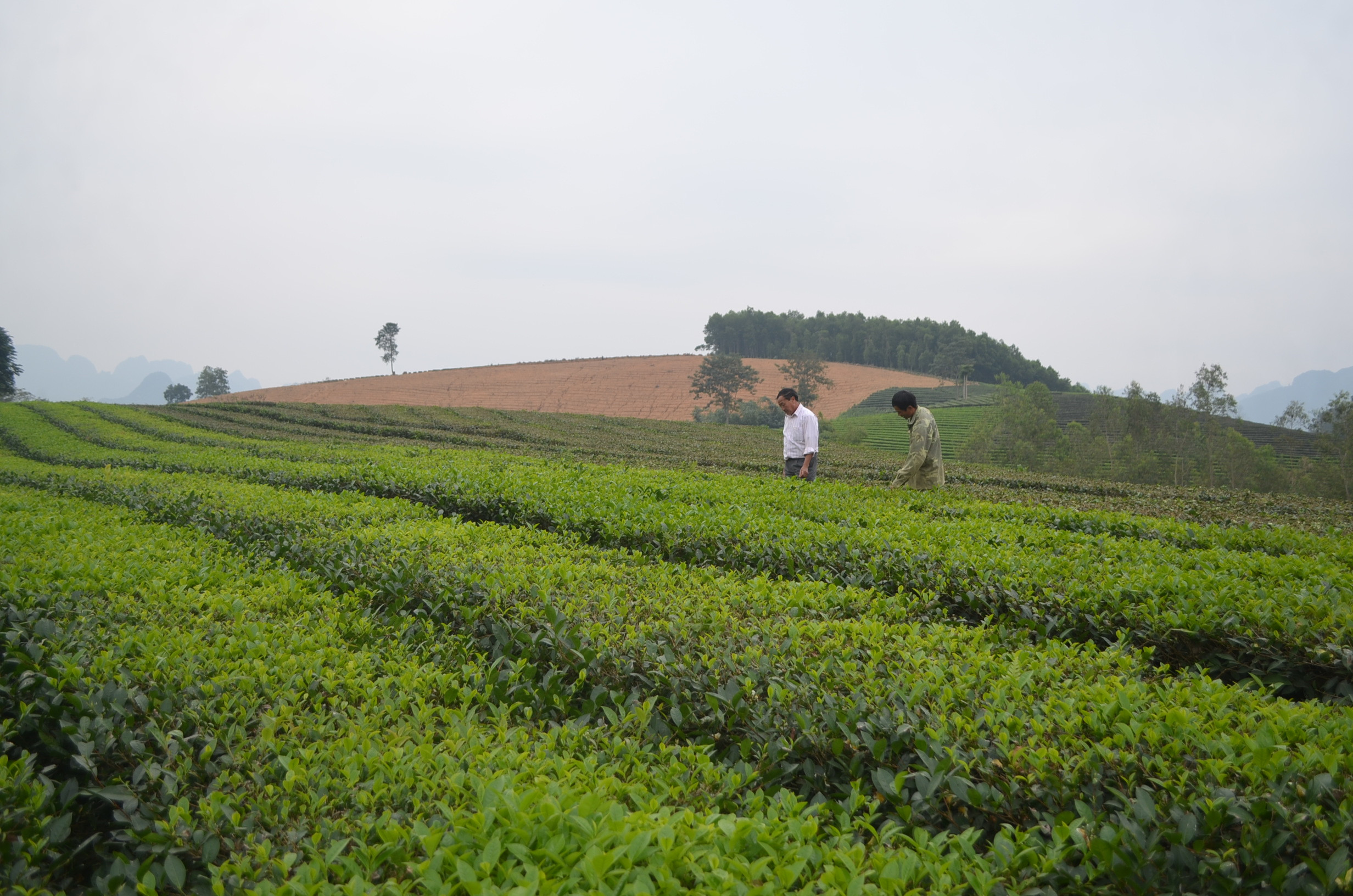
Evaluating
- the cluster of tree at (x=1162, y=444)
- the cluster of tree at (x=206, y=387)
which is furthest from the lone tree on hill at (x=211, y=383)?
the cluster of tree at (x=1162, y=444)

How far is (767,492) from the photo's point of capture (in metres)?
8.94

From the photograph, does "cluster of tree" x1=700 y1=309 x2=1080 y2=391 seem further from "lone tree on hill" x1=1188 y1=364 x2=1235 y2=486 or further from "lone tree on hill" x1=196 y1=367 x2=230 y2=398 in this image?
"lone tree on hill" x1=196 y1=367 x2=230 y2=398

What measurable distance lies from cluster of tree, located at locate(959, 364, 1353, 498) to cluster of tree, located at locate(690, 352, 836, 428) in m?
19.6

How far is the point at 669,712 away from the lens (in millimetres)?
3559

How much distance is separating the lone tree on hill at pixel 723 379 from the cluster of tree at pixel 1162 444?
885 inches

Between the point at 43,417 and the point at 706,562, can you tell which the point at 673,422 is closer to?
the point at 43,417

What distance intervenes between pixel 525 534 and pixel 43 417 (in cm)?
2908

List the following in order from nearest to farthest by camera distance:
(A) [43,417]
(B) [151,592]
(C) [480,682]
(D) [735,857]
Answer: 1. (D) [735,857]
2. (C) [480,682]
3. (B) [151,592]
4. (A) [43,417]

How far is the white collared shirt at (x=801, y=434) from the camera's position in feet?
34.0

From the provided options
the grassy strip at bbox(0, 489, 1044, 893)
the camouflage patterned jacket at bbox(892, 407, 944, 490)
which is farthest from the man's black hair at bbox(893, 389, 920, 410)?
the grassy strip at bbox(0, 489, 1044, 893)

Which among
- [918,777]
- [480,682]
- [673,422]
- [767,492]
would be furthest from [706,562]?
[673,422]

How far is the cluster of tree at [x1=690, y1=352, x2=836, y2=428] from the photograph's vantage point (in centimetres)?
5459

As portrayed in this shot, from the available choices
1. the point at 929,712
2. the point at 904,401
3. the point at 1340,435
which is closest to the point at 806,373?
the point at 1340,435

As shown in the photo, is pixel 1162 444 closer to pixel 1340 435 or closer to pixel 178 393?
pixel 1340 435
